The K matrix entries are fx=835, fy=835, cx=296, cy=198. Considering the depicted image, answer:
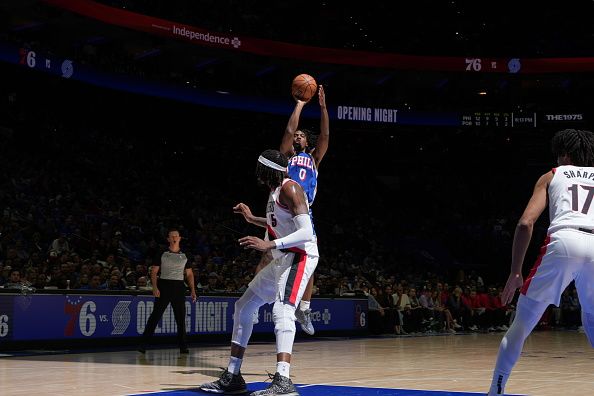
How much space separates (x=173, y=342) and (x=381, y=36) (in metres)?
22.2

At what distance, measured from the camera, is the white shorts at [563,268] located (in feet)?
17.8

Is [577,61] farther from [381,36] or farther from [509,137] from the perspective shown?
[381,36]

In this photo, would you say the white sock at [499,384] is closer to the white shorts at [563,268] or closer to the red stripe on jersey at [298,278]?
the white shorts at [563,268]

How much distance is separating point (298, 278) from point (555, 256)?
2.55 metres

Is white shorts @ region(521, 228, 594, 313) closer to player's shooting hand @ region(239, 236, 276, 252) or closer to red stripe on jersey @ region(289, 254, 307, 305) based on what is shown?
player's shooting hand @ region(239, 236, 276, 252)

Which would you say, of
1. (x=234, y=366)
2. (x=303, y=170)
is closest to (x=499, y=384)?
(x=234, y=366)

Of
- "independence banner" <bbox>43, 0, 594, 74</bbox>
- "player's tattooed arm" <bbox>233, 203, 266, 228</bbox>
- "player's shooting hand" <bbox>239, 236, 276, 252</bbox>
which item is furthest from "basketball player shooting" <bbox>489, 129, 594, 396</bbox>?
"independence banner" <bbox>43, 0, 594, 74</bbox>

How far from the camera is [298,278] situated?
289 inches

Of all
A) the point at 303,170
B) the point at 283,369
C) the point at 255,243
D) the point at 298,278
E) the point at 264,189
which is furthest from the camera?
the point at 264,189

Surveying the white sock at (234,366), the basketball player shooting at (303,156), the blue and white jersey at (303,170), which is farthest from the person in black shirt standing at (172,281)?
the white sock at (234,366)

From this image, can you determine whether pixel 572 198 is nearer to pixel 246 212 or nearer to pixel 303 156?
pixel 246 212

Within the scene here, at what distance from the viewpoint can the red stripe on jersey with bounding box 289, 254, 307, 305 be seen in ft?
24.0

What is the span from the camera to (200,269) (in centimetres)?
2094

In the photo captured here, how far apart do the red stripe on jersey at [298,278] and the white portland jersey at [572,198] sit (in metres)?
2.45
